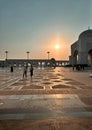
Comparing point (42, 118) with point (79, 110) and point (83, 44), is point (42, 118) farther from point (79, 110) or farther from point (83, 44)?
point (83, 44)

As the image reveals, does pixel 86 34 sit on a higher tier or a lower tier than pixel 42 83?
higher

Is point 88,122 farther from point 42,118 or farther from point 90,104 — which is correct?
point 90,104

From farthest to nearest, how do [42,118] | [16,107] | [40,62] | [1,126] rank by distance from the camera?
[40,62] < [16,107] < [42,118] < [1,126]

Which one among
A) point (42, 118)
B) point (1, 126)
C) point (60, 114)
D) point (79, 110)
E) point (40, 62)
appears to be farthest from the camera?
point (40, 62)

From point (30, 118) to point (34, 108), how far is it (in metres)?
1.71

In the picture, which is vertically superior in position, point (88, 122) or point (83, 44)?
point (83, 44)

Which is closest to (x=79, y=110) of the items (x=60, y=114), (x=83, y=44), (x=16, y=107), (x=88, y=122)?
(x=60, y=114)

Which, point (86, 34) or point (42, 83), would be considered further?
point (86, 34)

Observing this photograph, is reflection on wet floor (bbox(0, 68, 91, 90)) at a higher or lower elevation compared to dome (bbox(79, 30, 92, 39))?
lower

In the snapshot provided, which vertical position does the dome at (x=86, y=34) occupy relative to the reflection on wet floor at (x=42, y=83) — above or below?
above

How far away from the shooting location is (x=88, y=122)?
704cm

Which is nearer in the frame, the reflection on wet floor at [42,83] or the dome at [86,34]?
the reflection on wet floor at [42,83]

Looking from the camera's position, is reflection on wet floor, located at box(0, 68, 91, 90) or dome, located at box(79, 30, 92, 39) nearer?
reflection on wet floor, located at box(0, 68, 91, 90)

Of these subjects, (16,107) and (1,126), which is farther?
(16,107)
